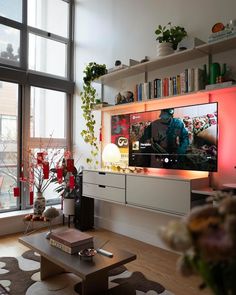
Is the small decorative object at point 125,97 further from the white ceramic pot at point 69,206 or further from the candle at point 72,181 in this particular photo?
the white ceramic pot at point 69,206

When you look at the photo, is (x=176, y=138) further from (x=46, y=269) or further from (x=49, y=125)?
(x=49, y=125)

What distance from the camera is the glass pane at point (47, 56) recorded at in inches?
166

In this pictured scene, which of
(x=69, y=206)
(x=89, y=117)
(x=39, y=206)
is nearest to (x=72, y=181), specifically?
(x=69, y=206)

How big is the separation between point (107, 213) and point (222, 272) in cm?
345

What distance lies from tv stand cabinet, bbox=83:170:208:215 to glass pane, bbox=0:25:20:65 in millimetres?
1982

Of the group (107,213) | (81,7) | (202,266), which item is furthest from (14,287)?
(81,7)

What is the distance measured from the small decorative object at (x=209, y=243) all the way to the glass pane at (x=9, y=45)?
13.0 ft

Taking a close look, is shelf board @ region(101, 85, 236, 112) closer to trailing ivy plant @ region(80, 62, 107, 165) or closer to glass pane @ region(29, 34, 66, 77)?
trailing ivy plant @ region(80, 62, 107, 165)

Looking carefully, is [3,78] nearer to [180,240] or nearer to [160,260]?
[160,260]

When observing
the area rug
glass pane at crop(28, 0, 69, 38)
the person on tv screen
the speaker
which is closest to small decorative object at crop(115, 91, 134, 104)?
the person on tv screen

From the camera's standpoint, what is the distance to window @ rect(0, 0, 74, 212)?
12.8 ft

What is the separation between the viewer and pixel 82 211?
3.78 meters

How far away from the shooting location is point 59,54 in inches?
179

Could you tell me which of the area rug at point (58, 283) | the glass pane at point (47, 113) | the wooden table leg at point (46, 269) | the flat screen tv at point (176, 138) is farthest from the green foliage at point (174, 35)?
the wooden table leg at point (46, 269)
